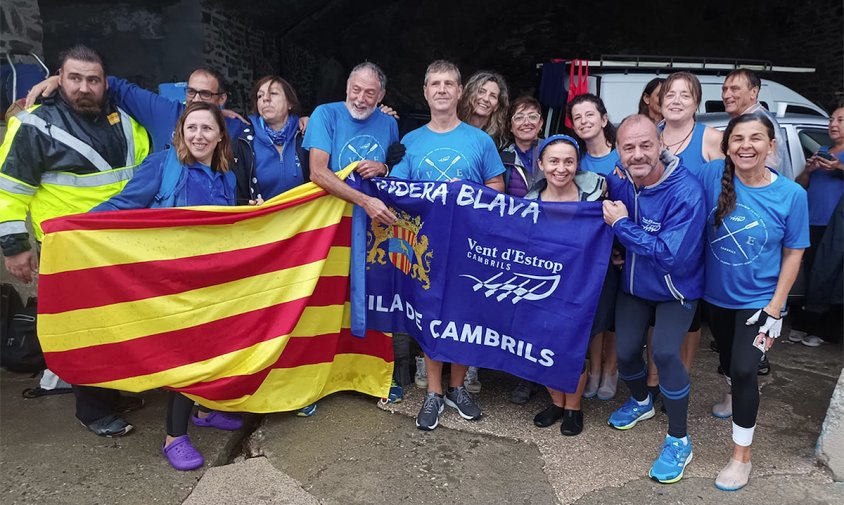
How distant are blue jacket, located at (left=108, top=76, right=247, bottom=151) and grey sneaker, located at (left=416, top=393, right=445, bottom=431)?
1942 millimetres

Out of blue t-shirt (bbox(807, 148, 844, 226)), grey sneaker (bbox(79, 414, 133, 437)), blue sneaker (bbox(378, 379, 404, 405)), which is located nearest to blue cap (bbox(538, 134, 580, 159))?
blue sneaker (bbox(378, 379, 404, 405))

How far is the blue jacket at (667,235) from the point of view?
2668mm

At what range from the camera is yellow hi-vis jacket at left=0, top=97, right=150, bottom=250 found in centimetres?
298

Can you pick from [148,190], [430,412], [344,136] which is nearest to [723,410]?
[430,412]

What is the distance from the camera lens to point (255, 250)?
3.07 meters

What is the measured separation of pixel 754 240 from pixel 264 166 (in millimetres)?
2601

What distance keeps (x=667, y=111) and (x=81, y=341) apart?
10.8ft

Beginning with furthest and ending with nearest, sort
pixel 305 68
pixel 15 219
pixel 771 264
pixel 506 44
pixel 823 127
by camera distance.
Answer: pixel 506 44
pixel 305 68
pixel 823 127
pixel 15 219
pixel 771 264

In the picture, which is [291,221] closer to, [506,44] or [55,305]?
[55,305]

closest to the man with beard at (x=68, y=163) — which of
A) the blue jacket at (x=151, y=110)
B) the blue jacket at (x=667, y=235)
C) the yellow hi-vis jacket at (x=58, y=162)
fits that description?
the yellow hi-vis jacket at (x=58, y=162)

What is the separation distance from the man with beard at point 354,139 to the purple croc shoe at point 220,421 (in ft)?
4.63

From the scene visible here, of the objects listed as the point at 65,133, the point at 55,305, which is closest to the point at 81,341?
the point at 55,305

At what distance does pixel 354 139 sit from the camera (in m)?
3.34

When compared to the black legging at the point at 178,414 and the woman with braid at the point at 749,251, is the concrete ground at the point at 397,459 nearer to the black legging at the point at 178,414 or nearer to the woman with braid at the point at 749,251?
the black legging at the point at 178,414
